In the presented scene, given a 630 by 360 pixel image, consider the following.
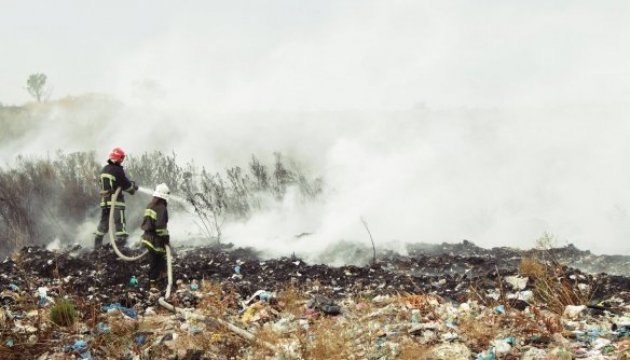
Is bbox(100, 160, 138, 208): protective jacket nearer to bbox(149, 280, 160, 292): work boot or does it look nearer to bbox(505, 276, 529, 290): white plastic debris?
bbox(149, 280, 160, 292): work boot

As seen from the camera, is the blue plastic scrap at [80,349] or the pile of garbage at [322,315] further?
the blue plastic scrap at [80,349]

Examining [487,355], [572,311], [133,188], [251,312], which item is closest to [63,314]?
[251,312]

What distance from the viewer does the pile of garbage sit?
388cm

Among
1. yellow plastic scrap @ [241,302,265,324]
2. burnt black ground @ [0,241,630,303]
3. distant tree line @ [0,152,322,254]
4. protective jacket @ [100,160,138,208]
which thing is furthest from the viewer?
distant tree line @ [0,152,322,254]

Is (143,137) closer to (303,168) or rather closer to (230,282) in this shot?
(303,168)

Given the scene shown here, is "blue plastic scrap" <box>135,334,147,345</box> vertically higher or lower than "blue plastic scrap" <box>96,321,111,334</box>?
lower

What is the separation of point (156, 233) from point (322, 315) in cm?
258

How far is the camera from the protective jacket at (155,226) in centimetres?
623

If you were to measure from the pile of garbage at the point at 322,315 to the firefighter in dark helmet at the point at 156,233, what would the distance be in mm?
291

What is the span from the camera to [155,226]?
6.23 m

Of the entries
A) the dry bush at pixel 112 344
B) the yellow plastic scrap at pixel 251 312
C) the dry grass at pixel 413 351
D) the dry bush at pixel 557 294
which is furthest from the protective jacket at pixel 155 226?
the dry bush at pixel 557 294

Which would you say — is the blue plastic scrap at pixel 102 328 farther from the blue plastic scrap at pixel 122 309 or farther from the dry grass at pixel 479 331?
the dry grass at pixel 479 331

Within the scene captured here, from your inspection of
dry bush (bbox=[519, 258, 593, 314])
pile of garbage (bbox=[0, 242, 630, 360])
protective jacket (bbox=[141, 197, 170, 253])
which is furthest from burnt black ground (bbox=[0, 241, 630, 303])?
protective jacket (bbox=[141, 197, 170, 253])

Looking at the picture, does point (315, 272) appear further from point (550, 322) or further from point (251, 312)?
point (550, 322)
